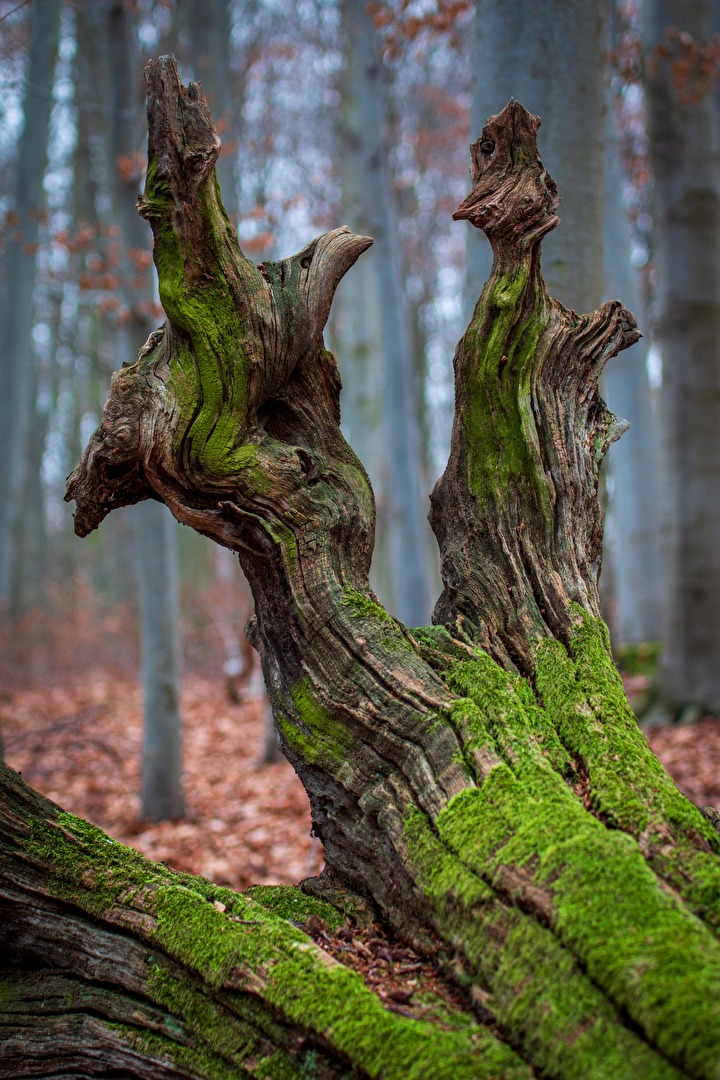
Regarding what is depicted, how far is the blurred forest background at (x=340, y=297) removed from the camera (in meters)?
5.34

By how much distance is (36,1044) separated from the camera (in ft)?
7.37

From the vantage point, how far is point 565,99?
4.01 m

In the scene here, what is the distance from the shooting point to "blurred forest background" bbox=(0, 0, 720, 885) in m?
5.34

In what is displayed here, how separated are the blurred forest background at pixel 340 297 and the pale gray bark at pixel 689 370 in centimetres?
2

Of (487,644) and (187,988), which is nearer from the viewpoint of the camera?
(187,988)

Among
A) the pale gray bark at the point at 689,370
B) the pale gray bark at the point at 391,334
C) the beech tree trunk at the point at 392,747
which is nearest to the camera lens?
the beech tree trunk at the point at 392,747

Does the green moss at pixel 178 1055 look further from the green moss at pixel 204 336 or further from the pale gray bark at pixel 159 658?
the pale gray bark at pixel 159 658

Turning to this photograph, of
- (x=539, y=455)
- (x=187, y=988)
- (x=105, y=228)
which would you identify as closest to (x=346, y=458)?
(x=539, y=455)

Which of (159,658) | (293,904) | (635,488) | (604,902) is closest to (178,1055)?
(293,904)

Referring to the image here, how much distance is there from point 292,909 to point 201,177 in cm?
248

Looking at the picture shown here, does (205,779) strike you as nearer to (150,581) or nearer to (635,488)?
(150,581)

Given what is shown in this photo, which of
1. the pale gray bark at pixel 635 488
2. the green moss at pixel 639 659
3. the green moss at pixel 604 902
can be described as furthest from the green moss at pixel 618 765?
the pale gray bark at pixel 635 488

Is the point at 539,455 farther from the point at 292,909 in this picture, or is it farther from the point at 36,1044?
the point at 36,1044

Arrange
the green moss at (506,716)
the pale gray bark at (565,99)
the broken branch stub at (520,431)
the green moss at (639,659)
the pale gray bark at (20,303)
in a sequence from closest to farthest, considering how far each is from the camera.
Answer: the green moss at (506,716) < the broken branch stub at (520,431) < the pale gray bark at (565,99) < the green moss at (639,659) < the pale gray bark at (20,303)
